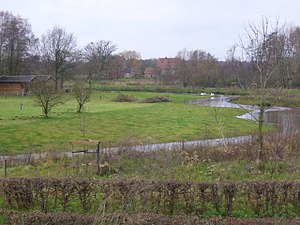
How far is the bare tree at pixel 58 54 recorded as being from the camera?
2598 inches

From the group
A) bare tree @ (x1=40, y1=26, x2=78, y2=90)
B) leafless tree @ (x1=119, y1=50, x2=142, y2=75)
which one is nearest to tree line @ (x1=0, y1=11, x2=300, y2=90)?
bare tree @ (x1=40, y1=26, x2=78, y2=90)

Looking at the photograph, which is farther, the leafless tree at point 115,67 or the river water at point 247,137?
the leafless tree at point 115,67

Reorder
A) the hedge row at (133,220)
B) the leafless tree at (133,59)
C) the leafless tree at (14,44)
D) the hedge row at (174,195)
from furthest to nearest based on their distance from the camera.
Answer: the leafless tree at (133,59) < the leafless tree at (14,44) < the hedge row at (174,195) < the hedge row at (133,220)

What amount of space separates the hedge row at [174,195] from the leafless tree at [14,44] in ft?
210

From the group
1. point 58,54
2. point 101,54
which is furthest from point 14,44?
point 101,54

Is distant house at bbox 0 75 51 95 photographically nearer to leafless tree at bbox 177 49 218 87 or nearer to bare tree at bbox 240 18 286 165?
leafless tree at bbox 177 49 218 87

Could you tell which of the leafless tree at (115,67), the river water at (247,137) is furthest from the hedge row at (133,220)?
the leafless tree at (115,67)

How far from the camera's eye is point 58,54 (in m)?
66.3

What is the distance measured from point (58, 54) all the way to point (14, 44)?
826 cm


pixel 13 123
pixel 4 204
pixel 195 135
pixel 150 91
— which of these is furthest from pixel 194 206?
pixel 150 91

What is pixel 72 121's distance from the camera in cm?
2839

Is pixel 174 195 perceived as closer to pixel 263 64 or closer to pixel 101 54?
pixel 263 64

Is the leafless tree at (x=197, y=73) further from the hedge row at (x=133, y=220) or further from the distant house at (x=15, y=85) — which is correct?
the hedge row at (x=133, y=220)

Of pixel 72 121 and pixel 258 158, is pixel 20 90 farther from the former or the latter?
pixel 258 158
